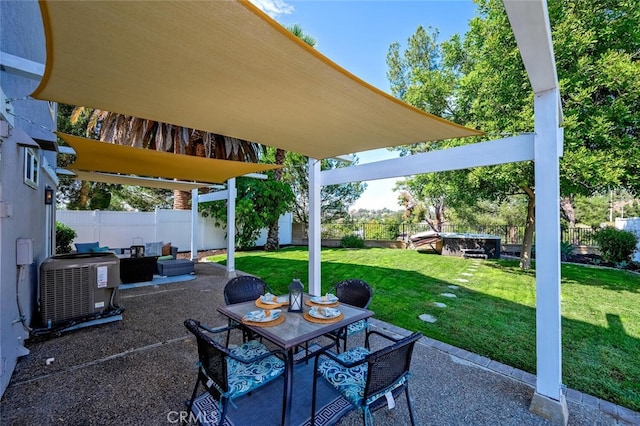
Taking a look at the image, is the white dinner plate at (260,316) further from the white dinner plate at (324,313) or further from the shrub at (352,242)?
the shrub at (352,242)

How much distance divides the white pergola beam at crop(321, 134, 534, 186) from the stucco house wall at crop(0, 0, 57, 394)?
439 centimetres

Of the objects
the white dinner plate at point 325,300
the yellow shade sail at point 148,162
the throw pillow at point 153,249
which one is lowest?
the throw pillow at point 153,249

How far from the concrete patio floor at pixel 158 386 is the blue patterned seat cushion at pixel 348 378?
52cm

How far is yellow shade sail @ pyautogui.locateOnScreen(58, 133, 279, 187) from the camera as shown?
4611 mm

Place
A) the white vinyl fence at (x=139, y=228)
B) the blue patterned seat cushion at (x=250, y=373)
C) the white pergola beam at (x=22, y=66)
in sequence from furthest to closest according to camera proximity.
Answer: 1. the white vinyl fence at (x=139, y=228)
2. the white pergola beam at (x=22, y=66)
3. the blue patterned seat cushion at (x=250, y=373)

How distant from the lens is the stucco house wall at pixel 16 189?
314 centimetres

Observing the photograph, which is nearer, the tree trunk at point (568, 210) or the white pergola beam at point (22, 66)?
the white pergola beam at point (22, 66)

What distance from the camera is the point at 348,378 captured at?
2.66 metres

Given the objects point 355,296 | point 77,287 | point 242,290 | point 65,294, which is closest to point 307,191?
point 77,287

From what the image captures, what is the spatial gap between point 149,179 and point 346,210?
14818mm

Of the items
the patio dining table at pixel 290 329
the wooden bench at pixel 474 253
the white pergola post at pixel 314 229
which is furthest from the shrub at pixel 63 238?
the wooden bench at pixel 474 253

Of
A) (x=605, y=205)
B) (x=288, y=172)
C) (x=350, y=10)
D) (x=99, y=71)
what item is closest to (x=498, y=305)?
(x=350, y=10)

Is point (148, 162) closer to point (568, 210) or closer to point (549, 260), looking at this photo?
point (549, 260)

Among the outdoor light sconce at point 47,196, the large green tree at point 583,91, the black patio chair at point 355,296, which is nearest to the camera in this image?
the black patio chair at point 355,296
